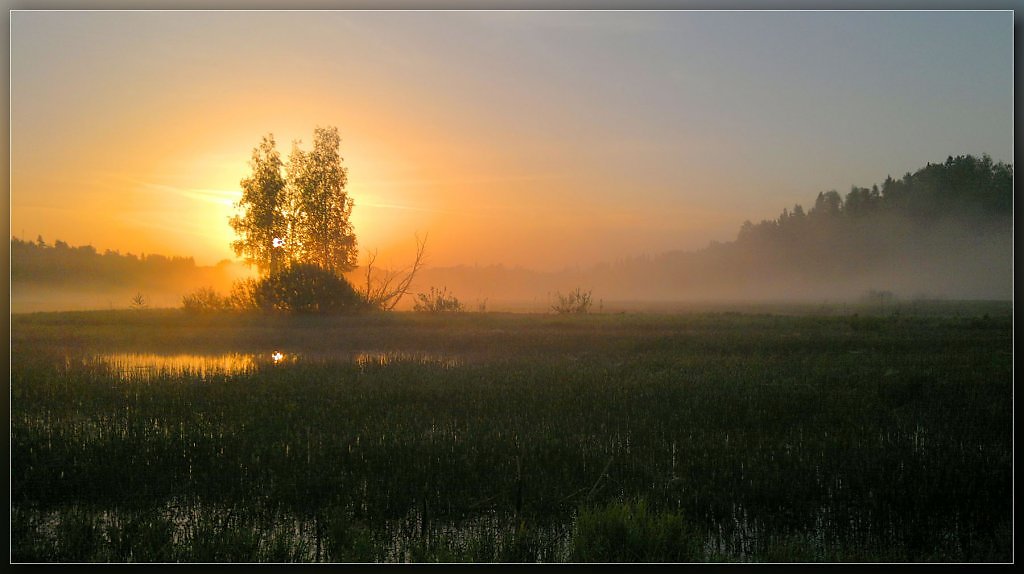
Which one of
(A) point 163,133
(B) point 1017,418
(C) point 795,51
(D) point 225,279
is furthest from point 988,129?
(D) point 225,279

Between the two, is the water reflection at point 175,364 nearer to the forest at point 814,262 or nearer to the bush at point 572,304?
the forest at point 814,262

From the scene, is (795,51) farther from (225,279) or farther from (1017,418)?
(225,279)

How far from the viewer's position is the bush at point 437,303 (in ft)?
80.4

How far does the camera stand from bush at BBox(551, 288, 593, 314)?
23200 mm

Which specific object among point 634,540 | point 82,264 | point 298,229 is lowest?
point 634,540

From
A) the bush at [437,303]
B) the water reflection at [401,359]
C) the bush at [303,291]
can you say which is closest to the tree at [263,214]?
the bush at [303,291]

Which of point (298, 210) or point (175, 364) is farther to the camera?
point (298, 210)

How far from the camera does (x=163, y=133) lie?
31.1 feet

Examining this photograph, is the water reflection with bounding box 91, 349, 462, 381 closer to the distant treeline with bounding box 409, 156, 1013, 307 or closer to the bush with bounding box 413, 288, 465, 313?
the distant treeline with bounding box 409, 156, 1013, 307

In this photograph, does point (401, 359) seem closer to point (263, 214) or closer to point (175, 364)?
point (175, 364)

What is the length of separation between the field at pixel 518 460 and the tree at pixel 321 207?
149 inches

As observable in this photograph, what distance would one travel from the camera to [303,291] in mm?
22547

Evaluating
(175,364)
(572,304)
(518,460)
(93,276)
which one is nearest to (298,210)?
(175,364)

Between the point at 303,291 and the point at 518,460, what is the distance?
17649 millimetres
